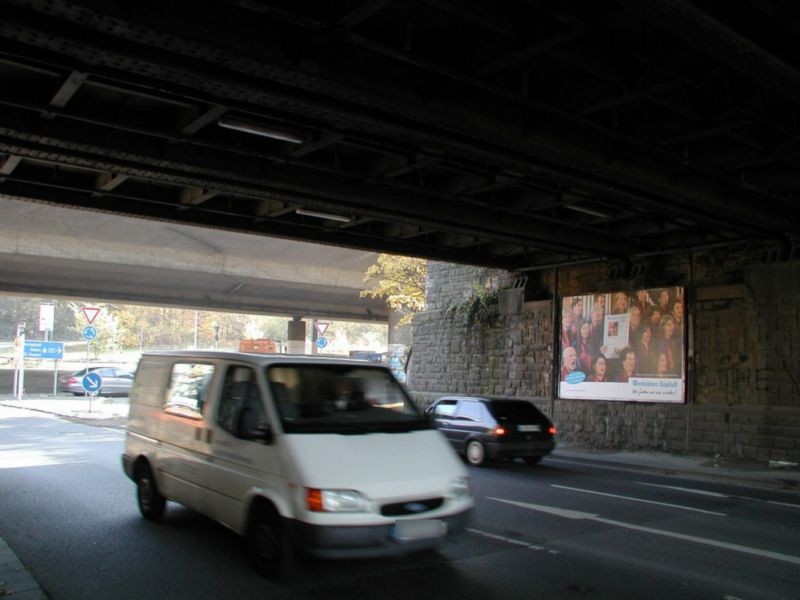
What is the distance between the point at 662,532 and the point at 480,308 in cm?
1512

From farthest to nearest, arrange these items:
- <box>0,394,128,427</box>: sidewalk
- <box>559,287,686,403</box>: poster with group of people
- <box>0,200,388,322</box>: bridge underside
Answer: <box>0,200,388,322</box>: bridge underside → <box>0,394,128,427</box>: sidewalk → <box>559,287,686,403</box>: poster with group of people

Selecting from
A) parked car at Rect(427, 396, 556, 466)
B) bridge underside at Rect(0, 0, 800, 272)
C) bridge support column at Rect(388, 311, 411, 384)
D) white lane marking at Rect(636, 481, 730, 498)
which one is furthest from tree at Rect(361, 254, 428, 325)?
white lane marking at Rect(636, 481, 730, 498)

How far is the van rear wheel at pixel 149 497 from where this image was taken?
772cm

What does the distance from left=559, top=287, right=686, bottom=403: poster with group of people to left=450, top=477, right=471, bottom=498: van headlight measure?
42.2 feet

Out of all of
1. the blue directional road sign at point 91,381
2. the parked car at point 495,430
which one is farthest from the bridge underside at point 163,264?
the parked car at point 495,430

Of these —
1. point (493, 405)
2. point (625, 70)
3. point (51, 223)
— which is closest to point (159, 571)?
point (625, 70)

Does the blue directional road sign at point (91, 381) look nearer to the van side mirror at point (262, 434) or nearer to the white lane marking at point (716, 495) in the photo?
the white lane marking at point (716, 495)

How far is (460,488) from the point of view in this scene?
588 cm

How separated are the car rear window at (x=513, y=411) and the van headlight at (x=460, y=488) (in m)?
7.76

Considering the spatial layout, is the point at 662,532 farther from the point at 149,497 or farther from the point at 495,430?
the point at 149,497

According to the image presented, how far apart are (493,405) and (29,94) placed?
9633mm

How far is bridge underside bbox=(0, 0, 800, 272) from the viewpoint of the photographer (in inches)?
275

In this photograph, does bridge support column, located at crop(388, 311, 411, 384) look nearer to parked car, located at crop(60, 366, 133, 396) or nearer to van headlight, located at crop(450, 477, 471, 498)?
parked car, located at crop(60, 366, 133, 396)

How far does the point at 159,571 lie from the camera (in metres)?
5.93
